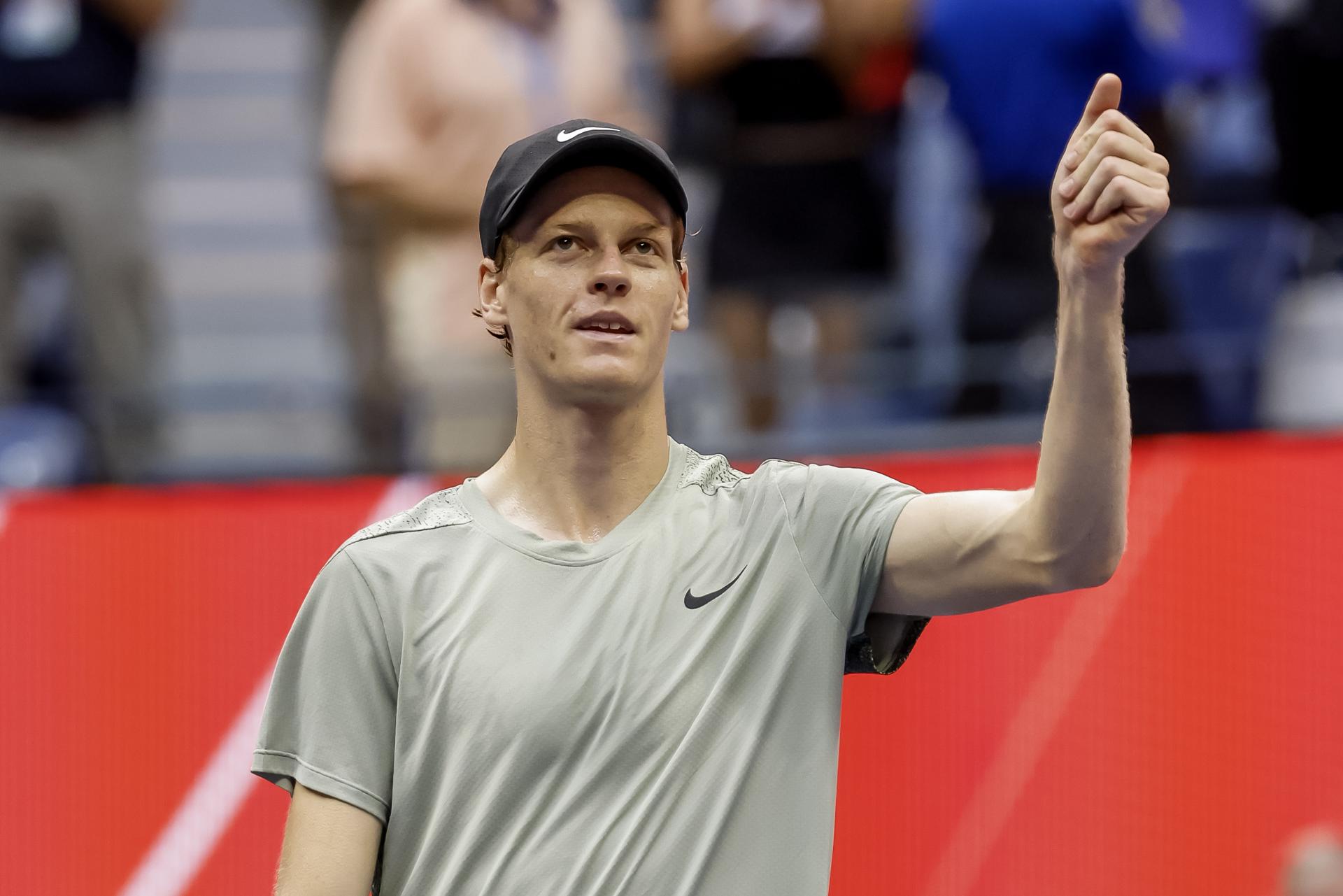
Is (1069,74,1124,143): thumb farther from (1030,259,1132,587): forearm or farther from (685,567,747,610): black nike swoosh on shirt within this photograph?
(685,567,747,610): black nike swoosh on shirt

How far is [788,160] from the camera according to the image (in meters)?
5.68

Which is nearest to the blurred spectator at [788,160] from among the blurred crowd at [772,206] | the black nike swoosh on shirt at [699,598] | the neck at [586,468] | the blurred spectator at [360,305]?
the blurred crowd at [772,206]

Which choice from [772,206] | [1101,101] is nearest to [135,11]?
[772,206]

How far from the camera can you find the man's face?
8.00 feet

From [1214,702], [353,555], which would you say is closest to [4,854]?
[353,555]

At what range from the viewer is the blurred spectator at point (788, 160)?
5.64 m

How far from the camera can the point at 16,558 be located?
15.7ft

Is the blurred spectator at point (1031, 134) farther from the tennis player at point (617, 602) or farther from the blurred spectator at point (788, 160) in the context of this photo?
the tennis player at point (617, 602)

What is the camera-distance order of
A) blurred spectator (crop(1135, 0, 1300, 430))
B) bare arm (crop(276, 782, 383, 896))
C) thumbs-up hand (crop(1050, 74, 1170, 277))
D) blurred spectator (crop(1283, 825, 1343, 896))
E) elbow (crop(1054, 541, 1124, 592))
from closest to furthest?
thumbs-up hand (crop(1050, 74, 1170, 277)) < elbow (crop(1054, 541, 1124, 592)) < bare arm (crop(276, 782, 383, 896)) < blurred spectator (crop(1283, 825, 1343, 896)) < blurred spectator (crop(1135, 0, 1300, 430))

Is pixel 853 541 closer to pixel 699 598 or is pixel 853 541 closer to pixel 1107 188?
pixel 699 598

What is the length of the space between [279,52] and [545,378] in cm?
573

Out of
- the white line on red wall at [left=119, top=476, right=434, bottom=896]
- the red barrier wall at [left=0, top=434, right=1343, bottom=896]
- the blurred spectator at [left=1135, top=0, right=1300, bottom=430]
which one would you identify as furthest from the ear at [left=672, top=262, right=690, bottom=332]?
the blurred spectator at [left=1135, top=0, right=1300, bottom=430]

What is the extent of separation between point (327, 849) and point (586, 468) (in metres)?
0.58

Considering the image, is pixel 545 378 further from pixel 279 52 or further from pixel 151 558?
pixel 279 52
